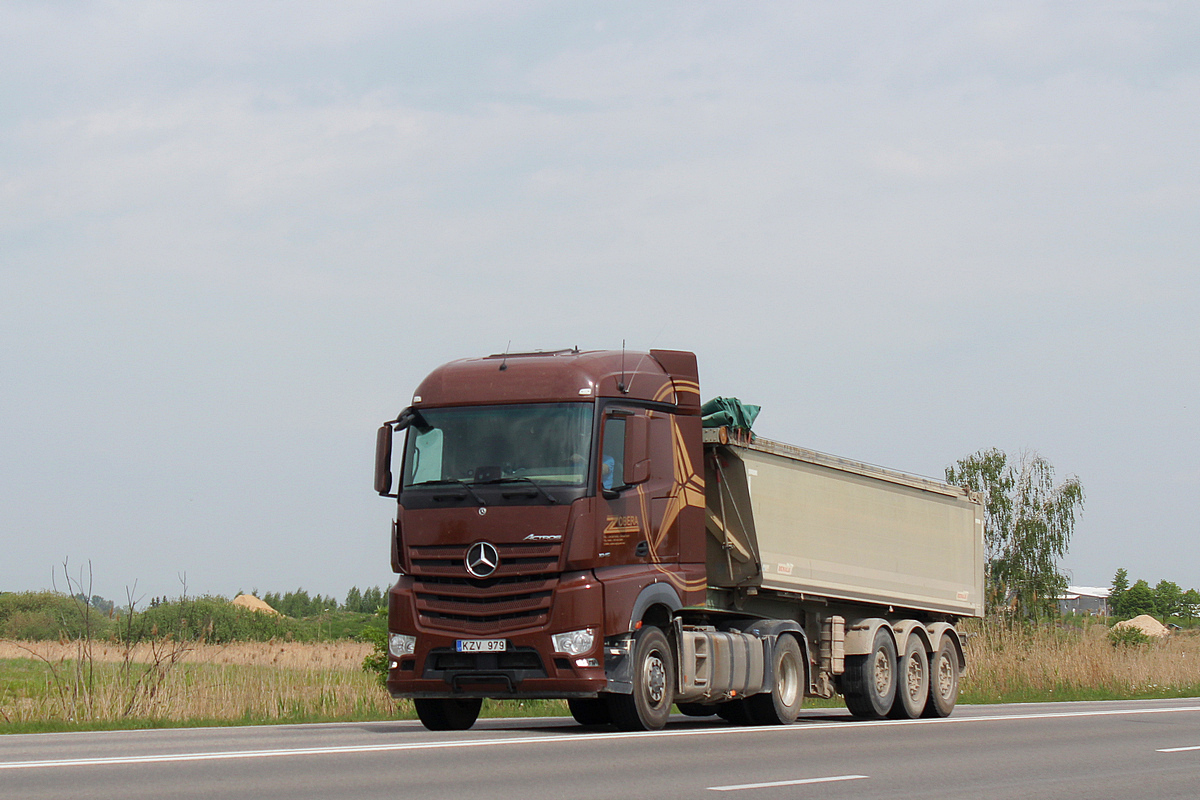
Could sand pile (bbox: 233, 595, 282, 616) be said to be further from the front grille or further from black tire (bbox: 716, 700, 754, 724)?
the front grille

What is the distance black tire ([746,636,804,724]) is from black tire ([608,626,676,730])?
8.19 feet

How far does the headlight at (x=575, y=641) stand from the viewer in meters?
14.4

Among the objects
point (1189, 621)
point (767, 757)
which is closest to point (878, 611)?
point (767, 757)

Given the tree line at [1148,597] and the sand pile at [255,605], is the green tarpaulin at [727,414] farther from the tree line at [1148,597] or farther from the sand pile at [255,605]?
the tree line at [1148,597]

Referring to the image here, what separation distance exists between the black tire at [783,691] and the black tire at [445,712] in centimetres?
365

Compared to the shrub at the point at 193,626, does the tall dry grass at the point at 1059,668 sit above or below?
below

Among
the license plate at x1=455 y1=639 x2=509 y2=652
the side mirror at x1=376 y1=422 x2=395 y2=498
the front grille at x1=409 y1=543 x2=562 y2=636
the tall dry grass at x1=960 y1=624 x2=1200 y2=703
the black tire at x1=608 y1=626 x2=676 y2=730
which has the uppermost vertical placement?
the side mirror at x1=376 y1=422 x2=395 y2=498

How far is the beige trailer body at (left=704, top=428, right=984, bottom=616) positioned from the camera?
17.4 meters

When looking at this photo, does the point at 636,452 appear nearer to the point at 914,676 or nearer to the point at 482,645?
the point at 482,645

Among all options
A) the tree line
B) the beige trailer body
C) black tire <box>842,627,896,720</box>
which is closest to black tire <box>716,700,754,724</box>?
the beige trailer body

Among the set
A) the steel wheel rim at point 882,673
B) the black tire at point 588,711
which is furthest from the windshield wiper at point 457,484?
→ the steel wheel rim at point 882,673

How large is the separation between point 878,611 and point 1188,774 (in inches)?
376

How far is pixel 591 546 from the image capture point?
1453 cm

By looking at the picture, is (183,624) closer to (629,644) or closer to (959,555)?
(629,644)
